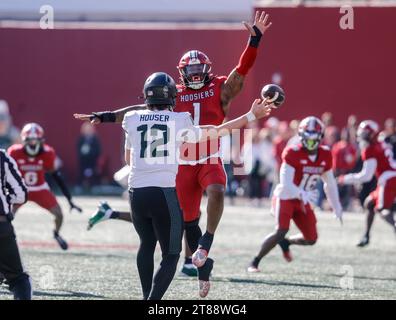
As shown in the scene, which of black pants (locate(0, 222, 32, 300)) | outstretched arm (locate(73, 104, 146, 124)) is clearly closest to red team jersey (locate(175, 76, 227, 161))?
outstretched arm (locate(73, 104, 146, 124))

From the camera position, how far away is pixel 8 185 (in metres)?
6.78

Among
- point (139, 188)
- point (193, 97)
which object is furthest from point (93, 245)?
point (139, 188)

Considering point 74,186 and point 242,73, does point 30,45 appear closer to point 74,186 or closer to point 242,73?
point 74,186

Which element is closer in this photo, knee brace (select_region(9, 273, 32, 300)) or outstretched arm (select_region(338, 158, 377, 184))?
knee brace (select_region(9, 273, 32, 300))

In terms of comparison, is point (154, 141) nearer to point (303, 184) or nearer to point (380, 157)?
point (303, 184)

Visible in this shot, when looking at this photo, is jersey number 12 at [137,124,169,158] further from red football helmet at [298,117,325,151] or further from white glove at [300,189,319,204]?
red football helmet at [298,117,325,151]

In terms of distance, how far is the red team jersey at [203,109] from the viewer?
8.53m

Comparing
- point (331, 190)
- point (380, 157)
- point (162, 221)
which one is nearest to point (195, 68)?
point (162, 221)

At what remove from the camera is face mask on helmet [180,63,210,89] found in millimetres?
8477

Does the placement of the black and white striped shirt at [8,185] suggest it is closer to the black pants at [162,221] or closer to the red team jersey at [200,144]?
the black pants at [162,221]

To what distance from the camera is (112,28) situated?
77.2 feet

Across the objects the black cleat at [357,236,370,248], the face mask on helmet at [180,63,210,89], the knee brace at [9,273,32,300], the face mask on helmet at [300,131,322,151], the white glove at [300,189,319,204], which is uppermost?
the face mask on helmet at [180,63,210,89]

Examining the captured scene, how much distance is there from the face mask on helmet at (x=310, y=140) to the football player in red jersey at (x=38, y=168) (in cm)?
288

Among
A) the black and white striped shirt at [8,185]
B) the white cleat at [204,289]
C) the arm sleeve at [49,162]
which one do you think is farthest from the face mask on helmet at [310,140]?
the black and white striped shirt at [8,185]
